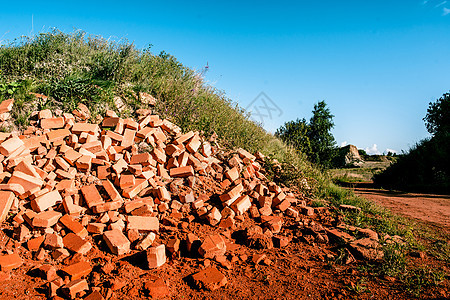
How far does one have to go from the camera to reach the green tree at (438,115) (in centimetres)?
2048

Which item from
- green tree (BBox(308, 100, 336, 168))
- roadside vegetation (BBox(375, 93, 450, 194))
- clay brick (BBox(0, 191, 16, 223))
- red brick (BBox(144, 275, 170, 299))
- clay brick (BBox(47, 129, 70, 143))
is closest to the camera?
red brick (BBox(144, 275, 170, 299))

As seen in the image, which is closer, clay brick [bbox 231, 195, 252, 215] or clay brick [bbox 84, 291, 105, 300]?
clay brick [bbox 84, 291, 105, 300]

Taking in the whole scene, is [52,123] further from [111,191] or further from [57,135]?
[111,191]

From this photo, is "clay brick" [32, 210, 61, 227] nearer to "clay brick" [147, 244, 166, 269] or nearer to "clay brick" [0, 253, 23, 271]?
"clay brick" [0, 253, 23, 271]

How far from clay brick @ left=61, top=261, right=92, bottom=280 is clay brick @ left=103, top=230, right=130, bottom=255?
11.6 inches

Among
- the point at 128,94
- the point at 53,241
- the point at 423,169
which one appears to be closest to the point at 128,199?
the point at 53,241

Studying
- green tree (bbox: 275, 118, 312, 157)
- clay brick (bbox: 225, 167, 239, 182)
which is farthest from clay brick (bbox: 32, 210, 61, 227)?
green tree (bbox: 275, 118, 312, 157)

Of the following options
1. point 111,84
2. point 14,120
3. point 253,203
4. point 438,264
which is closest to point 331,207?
point 253,203

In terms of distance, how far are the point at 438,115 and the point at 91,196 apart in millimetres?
25016

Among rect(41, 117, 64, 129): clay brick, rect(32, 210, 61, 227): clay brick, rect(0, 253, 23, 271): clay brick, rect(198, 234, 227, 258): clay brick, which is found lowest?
rect(0, 253, 23, 271): clay brick

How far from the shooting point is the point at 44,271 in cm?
257

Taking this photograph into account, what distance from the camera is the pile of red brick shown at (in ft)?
9.72

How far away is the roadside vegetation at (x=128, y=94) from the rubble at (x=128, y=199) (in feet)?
1.21

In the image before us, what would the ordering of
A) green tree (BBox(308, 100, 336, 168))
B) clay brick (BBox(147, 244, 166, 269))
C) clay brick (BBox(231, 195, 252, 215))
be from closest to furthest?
clay brick (BBox(147, 244, 166, 269))
clay brick (BBox(231, 195, 252, 215))
green tree (BBox(308, 100, 336, 168))
